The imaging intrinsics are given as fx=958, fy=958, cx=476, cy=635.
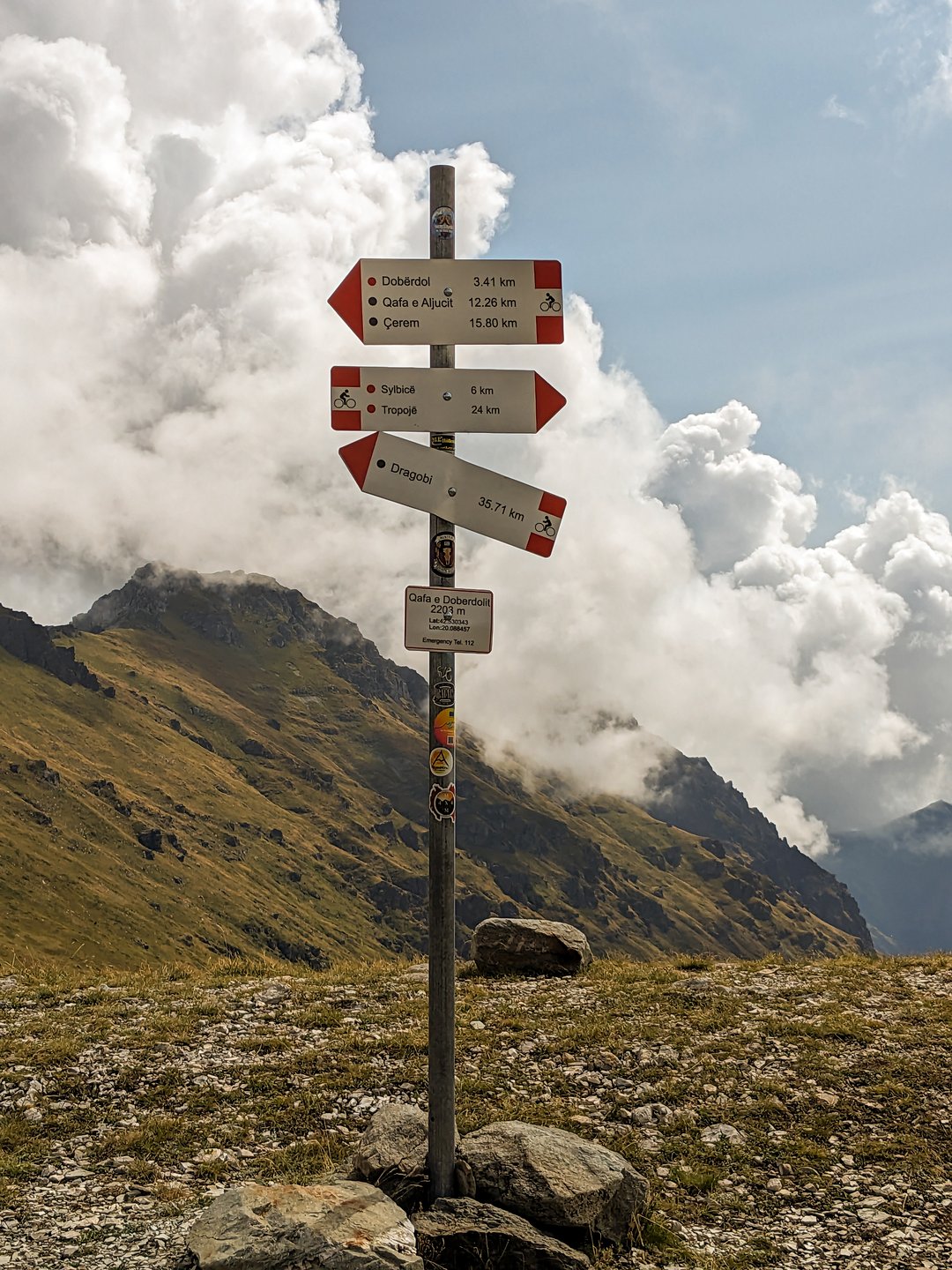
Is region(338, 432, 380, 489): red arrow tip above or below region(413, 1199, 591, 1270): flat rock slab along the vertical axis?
above

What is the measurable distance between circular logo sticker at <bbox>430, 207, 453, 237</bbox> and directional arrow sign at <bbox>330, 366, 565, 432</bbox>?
1.40 m

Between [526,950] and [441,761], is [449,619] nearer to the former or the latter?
[441,761]

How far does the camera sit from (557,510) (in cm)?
902

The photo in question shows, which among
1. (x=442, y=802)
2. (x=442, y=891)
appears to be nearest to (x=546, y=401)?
(x=442, y=802)

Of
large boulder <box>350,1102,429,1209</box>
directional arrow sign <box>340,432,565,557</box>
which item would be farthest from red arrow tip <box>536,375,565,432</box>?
large boulder <box>350,1102,429,1209</box>

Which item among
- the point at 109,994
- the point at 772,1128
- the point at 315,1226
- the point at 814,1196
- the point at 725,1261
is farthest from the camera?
the point at 109,994

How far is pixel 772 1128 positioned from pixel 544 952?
786 centimetres

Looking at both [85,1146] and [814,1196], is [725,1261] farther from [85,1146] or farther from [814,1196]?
[85,1146]

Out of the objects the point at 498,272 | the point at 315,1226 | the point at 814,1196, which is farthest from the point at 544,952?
the point at 498,272

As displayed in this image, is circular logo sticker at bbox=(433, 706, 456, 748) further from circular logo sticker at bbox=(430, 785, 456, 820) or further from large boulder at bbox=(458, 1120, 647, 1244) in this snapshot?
large boulder at bbox=(458, 1120, 647, 1244)

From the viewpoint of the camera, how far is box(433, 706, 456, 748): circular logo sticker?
344 inches

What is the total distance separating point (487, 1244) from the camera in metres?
8.09

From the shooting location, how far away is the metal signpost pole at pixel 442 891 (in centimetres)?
867

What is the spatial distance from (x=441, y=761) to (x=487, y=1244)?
4.06m
